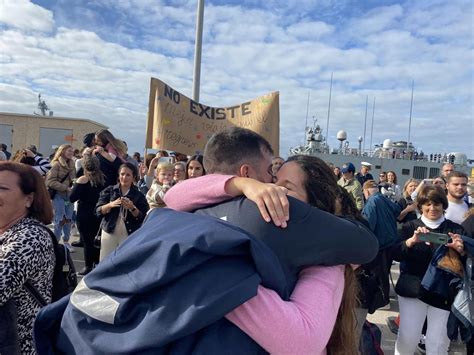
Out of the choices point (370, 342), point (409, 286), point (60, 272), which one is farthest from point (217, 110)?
A: point (370, 342)

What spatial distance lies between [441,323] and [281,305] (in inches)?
126

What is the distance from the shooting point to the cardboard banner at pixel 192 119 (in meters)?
6.23

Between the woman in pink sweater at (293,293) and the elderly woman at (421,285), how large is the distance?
235 cm

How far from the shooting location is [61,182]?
7.32 metres

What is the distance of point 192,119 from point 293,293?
5.72 metres

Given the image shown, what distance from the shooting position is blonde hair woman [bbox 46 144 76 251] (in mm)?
7223

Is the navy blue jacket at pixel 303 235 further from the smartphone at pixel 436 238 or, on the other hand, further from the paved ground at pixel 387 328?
the paved ground at pixel 387 328

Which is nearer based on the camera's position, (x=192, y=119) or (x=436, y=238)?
(x=436, y=238)

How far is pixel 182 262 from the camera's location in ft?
3.32

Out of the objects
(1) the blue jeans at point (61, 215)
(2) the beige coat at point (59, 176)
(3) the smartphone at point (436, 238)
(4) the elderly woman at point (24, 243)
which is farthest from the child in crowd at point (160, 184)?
(1) the blue jeans at point (61, 215)

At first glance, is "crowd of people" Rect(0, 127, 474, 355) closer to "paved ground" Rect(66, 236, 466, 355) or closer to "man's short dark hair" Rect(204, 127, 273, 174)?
"man's short dark hair" Rect(204, 127, 273, 174)

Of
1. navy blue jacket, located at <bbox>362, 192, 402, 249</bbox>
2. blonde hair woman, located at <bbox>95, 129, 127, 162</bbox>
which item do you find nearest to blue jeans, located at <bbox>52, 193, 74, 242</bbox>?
blonde hair woman, located at <bbox>95, 129, 127, 162</bbox>

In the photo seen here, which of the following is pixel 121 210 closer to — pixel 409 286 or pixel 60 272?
pixel 60 272

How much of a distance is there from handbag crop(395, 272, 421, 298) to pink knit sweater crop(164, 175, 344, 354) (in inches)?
107
